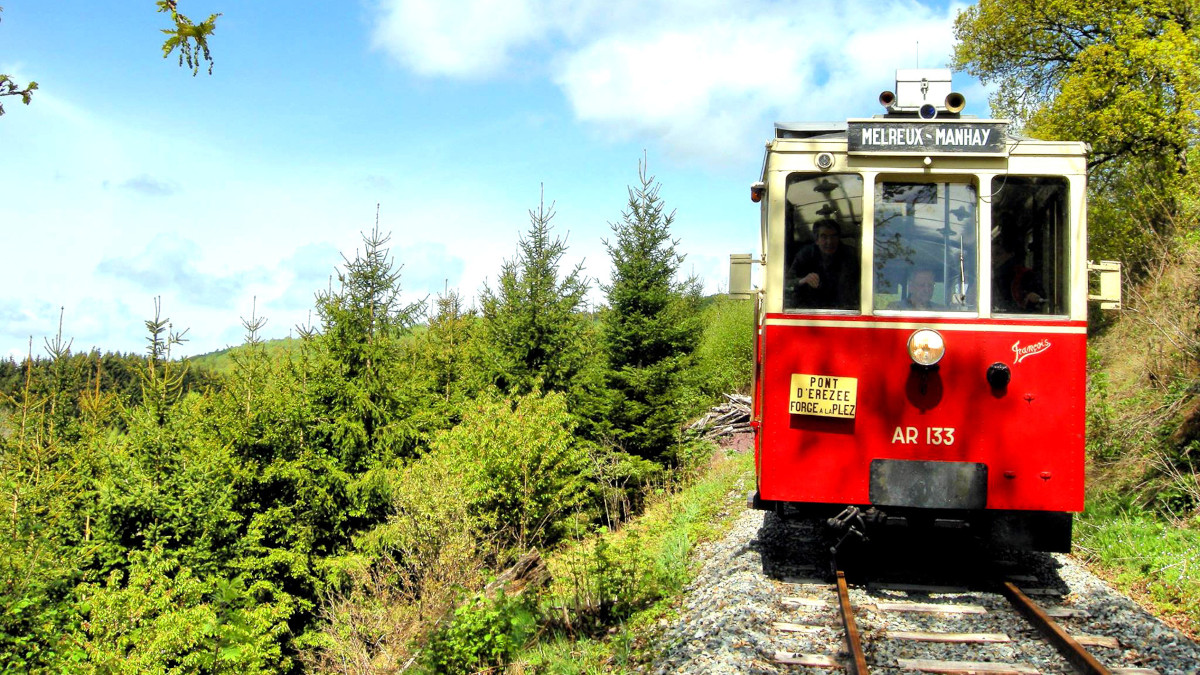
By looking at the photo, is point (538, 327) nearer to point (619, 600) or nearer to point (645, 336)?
point (645, 336)

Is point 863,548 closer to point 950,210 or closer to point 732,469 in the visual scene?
point 950,210

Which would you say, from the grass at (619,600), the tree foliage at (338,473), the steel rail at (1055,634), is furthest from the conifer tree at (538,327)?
the steel rail at (1055,634)

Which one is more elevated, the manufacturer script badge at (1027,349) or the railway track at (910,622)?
the manufacturer script badge at (1027,349)

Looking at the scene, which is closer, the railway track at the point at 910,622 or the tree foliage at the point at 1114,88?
the railway track at the point at 910,622

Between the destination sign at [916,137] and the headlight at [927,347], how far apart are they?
4.58 ft

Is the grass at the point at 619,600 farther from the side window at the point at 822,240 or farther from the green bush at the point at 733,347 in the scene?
the green bush at the point at 733,347

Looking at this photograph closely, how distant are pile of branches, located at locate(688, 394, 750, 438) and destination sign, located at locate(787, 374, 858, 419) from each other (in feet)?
57.1

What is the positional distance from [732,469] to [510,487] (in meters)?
4.86

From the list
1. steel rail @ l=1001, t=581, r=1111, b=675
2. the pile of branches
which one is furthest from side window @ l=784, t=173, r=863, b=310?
the pile of branches

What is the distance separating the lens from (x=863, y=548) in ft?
26.5

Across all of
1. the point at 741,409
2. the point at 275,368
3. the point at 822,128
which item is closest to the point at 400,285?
the point at 275,368

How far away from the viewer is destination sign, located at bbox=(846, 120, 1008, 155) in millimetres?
6203

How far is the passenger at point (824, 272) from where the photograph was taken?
6391mm

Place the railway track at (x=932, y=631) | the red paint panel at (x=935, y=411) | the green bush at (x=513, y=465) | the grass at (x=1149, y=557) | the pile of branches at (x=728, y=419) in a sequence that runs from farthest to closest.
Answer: the pile of branches at (x=728, y=419) < the green bush at (x=513, y=465) < the red paint panel at (x=935, y=411) < the grass at (x=1149, y=557) < the railway track at (x=932, y=631)
